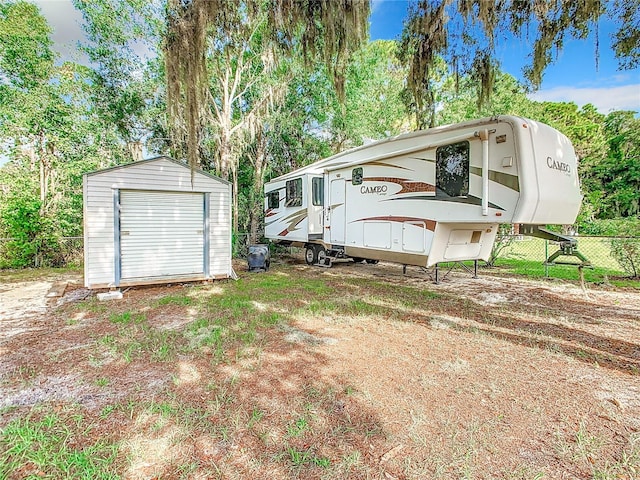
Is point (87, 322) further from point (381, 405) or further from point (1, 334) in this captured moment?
point (381, 405)

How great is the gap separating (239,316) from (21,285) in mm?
5709

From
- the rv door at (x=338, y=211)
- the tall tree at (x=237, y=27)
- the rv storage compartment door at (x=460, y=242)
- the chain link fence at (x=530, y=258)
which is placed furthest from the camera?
the rv door at (x=338, y=211)

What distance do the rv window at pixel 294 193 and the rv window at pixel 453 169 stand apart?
4.67 metres

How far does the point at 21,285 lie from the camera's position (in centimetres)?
711

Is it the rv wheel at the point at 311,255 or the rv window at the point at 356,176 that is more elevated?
the rv window at the point at 356,176

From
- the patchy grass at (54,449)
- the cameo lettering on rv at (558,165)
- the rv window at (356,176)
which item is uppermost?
the rv window at (356,176)

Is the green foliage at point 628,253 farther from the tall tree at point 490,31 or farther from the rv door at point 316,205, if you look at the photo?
the rv door at point 316,205

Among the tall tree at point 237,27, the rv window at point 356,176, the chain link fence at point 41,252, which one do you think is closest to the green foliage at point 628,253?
the rv window at point 356,176

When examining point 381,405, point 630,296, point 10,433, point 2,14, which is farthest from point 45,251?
point 630,296

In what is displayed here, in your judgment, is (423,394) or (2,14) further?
(2,14)

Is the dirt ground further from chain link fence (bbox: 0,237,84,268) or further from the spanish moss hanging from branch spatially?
chain link fence (bbox: 0,237,84,268)

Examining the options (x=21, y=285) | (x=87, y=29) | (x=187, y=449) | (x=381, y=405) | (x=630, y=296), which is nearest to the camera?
(x=187, y=449)

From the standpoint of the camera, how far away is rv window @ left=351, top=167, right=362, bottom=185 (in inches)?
284

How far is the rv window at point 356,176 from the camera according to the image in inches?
284
